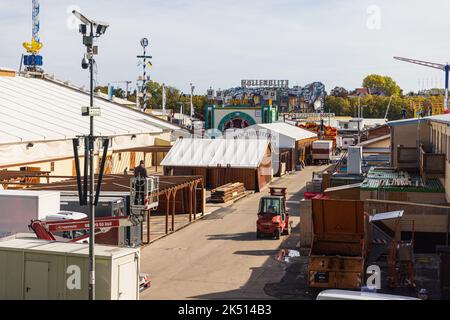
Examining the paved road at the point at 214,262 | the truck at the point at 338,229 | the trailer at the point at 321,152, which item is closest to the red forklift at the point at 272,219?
the paved road at the point at 214,262

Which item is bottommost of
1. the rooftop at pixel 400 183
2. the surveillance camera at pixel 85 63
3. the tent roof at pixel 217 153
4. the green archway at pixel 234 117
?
the rooftop at pixel 400 183

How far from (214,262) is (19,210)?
25.8 ft

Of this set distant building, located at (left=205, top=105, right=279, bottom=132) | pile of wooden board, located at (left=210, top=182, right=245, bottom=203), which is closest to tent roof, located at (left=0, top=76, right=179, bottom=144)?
pile of wooden board, located at (left=210, top=182, right=245, bottom=203)

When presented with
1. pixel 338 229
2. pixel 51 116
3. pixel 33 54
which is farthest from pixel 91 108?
pixel 33 54

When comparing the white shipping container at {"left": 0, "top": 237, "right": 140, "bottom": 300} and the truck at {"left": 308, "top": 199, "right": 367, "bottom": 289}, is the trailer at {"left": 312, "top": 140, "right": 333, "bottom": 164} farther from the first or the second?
the white shipping container at {"left": 0, "top": 237, "right": 140, "bottom": 300}

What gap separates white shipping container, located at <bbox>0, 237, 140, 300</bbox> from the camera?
16.5 metres

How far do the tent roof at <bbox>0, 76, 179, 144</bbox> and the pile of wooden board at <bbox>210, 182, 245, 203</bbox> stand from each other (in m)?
9.02

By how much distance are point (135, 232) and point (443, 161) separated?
1463 cm

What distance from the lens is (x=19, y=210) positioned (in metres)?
23.2

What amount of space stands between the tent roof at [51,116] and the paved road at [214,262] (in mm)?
11716

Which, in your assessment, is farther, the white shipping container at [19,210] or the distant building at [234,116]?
the distant building at [234,116]

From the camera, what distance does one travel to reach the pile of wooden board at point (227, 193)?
43.8 meters

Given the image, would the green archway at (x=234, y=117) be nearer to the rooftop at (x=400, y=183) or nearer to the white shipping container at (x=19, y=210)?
the rooftop at (x=400, y=183)

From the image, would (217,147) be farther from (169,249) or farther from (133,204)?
(133,204)
